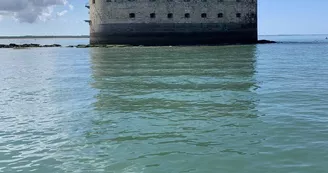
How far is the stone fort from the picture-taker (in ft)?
159

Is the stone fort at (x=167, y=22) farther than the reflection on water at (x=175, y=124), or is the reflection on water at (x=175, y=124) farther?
the stone fort at (x=167, y=22)

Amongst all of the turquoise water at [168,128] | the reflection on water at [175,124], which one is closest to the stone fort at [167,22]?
the reflection on water at [175,124]

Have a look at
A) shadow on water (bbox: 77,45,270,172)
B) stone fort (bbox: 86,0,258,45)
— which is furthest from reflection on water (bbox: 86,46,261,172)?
stone fort (bbox: 86,0,258,45)

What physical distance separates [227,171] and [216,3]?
149ft

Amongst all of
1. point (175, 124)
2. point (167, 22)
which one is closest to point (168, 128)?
point (175, 124)

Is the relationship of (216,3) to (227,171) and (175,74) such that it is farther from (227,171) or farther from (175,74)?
(227,171)

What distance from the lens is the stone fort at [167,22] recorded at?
4856cm

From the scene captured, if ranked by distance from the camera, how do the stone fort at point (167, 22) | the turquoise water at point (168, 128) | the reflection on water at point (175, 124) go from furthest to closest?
the stone fort at point (167, 22), the reflection on water at point (175, 124), the turquoise water at point (168, 128)

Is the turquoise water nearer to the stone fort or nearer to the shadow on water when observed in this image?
the shadow on water

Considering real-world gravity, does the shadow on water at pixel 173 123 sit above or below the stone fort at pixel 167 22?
below

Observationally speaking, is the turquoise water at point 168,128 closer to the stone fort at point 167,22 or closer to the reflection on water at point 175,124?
the reflection on water at point 175,124

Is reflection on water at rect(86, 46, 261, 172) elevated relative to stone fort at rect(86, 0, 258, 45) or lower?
lower

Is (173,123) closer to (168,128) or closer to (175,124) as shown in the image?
(175,124)

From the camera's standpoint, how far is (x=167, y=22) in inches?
1922
